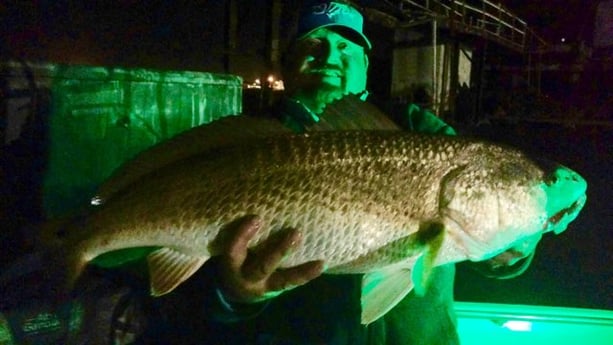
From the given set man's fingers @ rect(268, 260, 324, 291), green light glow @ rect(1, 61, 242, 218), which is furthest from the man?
green light glow @ rect(1, 61, 242, 218)

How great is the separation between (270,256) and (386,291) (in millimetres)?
437

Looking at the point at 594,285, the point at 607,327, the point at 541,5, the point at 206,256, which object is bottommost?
the point at 594,285

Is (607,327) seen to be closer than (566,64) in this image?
→ Yes

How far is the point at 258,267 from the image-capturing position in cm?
196

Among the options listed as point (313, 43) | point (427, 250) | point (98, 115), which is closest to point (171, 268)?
point (427, 250)

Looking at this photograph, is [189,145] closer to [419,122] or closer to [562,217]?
[419,122]

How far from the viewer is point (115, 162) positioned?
10.6 feet

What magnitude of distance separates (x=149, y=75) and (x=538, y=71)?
89.8ft

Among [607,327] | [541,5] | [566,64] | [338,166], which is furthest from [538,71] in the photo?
[338,166]

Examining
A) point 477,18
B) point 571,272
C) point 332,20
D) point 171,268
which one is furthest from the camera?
point 477,18

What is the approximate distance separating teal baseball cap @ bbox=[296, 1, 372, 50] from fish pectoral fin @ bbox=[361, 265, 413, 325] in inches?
47.1

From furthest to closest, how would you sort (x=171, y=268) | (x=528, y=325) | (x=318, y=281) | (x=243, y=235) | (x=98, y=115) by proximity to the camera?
1. (x=528, y=325)
2. (x=98, y=115)
3. (x=318, y=281)
4. (x=171, y=268)
5. (x=243, y=235)

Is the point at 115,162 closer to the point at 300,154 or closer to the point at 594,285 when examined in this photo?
the point at 300,154

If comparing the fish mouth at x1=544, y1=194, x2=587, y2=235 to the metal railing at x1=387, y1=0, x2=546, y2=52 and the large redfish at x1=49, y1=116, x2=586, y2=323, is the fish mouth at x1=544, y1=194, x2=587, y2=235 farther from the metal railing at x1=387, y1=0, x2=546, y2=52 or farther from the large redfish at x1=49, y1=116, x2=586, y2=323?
the metal railing at x1=387, y1=0, x2=546, y2=52
